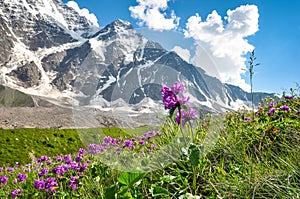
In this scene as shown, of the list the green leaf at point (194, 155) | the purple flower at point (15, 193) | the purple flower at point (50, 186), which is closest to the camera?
the green leaf at point (194, 155)

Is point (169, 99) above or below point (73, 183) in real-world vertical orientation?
above

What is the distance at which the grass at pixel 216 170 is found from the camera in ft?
6.43

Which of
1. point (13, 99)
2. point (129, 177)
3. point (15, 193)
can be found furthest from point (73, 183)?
point (13, 99)

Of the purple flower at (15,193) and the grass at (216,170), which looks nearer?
the grass at (216,170)

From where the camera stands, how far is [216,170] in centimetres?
272

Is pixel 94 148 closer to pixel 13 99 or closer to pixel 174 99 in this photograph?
pixel 174 99

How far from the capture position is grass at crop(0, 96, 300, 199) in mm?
1961

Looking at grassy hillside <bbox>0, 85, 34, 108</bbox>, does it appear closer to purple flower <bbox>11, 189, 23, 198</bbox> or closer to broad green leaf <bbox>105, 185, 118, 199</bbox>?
purple flower <bbox>11, 189, 23, 198</bbox>

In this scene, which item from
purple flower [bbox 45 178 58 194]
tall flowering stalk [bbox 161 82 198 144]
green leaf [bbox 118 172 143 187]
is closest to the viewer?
green leaf [bbox 118 172 143 187]

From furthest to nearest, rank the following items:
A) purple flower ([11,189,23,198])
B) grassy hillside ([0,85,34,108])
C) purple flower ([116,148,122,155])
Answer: grassy hillside ([0,85,34,108]) → purple flower ([11,189,23,198]) → purple flower ([116,148,122,155])

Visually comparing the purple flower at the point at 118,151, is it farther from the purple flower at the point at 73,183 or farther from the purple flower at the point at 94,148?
the purple flower at the point at 73,183

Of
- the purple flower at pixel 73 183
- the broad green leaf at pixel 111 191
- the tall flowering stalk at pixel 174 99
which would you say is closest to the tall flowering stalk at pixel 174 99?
the tall flowering stalk at pixel 174 99

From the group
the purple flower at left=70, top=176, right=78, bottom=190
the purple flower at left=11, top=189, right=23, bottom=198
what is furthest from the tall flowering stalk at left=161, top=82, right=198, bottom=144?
the purple flower at left=11, top=189, right=23, bottom=198

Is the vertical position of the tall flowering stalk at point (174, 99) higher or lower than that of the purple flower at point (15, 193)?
higher
